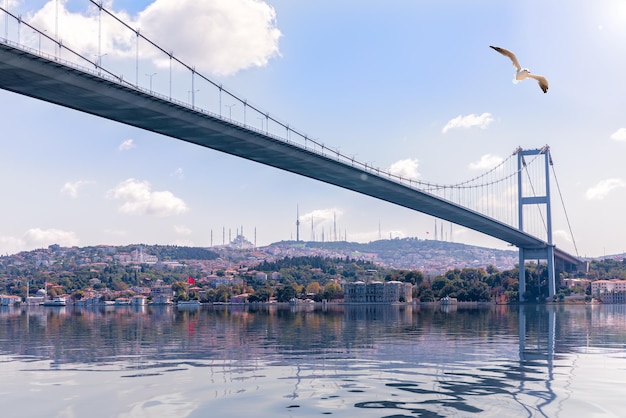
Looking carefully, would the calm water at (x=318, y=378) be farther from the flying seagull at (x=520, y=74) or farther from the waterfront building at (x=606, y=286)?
the waterfront building at (x=606, y=286)

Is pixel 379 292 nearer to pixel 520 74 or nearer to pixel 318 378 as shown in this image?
pixel 318 378

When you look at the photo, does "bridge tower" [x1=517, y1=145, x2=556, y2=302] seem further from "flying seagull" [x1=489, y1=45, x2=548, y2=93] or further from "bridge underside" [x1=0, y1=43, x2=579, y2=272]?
"flying seagull" [x1=489, y1=45, x2=548, y2=93]

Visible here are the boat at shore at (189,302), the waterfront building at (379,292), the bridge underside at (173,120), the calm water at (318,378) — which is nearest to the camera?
the calm water at (318,378)

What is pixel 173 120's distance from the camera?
45.2 meters

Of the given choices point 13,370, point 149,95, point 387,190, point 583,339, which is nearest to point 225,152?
point 149,95

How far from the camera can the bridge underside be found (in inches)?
1423

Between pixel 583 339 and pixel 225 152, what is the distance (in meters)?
29.1

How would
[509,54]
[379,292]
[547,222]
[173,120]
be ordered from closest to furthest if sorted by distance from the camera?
1. [509,54]
2. [173,120]
3. [547,222]
4. [379,292]

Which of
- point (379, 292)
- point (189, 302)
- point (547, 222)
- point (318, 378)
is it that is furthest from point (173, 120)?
point (379, 292)

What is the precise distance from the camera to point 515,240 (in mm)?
94562

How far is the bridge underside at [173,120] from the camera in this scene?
1423 inches

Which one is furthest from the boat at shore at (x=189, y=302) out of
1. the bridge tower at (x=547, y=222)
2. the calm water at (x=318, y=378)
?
the calm water at (x=318, y=378)

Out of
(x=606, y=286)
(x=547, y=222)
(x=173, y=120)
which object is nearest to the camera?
(x=173, y=120)

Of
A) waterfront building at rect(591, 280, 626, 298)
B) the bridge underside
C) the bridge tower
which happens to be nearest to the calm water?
the bridge underside
